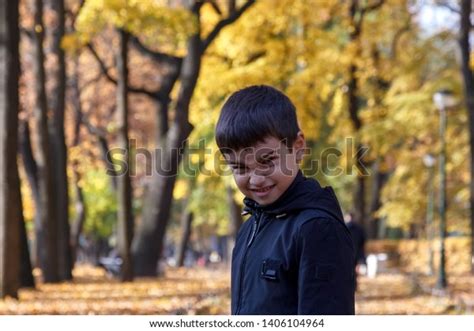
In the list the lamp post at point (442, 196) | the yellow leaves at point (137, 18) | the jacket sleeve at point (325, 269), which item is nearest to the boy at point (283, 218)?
the jacket sleeve at point (325, 269)

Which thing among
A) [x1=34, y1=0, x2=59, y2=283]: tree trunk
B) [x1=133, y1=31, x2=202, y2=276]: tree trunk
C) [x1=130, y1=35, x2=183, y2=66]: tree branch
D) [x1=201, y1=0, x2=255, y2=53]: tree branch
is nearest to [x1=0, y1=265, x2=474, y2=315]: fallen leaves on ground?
[x1=34, y1=0, x2=59, y2=283]: tree trunk

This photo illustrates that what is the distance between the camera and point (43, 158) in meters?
20.9

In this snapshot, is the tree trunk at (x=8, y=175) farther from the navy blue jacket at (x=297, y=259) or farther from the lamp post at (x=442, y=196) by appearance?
the navy blue jacket at (x=297, y=259)

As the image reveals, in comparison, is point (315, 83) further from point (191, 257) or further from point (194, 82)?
point (191, 257)

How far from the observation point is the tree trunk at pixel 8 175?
1427cm

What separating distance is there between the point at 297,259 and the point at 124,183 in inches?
751

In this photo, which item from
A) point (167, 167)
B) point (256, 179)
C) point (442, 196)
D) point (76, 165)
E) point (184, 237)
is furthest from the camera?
point (184, 237)

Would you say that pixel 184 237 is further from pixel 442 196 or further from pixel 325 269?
pixel 325 269

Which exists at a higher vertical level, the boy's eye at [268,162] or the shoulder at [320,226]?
the boy's eye at [268,162]

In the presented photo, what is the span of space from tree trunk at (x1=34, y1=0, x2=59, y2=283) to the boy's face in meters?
18.1

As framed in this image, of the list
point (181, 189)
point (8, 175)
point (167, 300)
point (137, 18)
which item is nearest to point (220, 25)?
point (137, 18)

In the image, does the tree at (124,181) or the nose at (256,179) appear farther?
the tree at (124,181)

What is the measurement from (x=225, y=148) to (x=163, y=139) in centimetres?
2158

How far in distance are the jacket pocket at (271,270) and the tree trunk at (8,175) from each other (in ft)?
39.0
